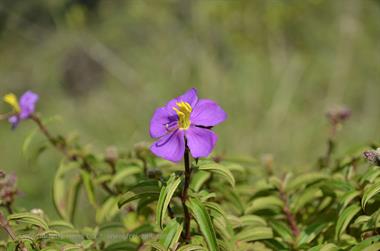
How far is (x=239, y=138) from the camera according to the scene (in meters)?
5.07

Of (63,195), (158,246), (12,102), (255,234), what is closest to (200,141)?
(158,246)

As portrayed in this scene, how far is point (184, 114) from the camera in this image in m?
1.39

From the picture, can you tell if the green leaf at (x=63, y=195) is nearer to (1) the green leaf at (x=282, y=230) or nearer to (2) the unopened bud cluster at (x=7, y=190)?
(2) the unopened bud cluster at (x=7, y=190)

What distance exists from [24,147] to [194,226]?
35.4 inches

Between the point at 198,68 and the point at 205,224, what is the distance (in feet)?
15.7

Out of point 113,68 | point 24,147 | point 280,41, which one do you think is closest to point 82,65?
→ point 113,68

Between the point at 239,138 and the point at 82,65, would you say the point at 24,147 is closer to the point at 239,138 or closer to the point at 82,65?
the point at 239,138

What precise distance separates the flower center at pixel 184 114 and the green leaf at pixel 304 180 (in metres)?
0.60

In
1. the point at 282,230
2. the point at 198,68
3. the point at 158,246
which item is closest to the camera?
the point at 158,246

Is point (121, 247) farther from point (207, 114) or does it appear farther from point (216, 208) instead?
point (207, 114)

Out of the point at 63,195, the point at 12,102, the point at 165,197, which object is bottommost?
the point at 165,197

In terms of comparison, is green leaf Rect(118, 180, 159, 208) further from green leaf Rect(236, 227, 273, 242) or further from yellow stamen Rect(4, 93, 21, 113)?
yellow stamen Rect(4, 93, 21, 113)

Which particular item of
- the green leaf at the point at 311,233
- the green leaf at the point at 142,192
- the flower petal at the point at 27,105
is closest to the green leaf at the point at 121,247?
the green leaf at the point at 142,192

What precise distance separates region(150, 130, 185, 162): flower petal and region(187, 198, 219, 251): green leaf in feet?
0.46
